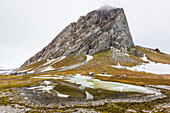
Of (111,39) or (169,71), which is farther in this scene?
(111,39)

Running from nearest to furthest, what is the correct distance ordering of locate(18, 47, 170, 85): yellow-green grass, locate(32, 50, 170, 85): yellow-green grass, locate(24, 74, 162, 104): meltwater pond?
locate(24, 74, 162, 104): meltwater pond
locate(32, 50, 170, 85): yellow-green grass
locate(18, 47, 170, 85): yellow-green grass

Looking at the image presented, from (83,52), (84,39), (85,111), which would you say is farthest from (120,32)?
(85,111)

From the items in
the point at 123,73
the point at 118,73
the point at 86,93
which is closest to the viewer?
the point at 86,93

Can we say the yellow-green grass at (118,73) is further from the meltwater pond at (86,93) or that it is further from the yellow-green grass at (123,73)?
the meltwater pond at (86,93)

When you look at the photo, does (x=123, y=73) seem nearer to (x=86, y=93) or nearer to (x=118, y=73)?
(x=118, y=73)

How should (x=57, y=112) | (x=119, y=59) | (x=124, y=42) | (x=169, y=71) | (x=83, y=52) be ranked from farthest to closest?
(x=124, y=42) < (x=83, y=52) < (x=119, y=59) < (x=169, y=71) < (x=57, y=112)

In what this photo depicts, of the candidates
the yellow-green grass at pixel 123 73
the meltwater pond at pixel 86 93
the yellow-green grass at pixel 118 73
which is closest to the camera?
the meltwater pond at pixel 86 93

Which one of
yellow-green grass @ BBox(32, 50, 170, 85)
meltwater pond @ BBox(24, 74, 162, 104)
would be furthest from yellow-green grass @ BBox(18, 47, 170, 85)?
meltwater pond @ BBox(24, 74, 162, 104)

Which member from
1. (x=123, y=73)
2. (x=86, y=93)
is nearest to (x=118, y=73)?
(x=123, y=73)

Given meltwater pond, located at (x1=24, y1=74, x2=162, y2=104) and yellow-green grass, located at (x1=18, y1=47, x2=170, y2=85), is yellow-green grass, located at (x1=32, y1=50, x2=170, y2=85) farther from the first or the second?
meltwater pond, located at (x1=24, y1=74, x2=162, y2=104)

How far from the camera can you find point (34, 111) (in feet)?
57.7

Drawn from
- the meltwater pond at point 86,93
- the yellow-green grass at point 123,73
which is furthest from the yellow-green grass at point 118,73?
the meltwater pond at point 86,93

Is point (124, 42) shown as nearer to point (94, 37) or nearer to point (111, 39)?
point (111, 39)

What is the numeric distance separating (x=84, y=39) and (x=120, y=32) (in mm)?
75457
